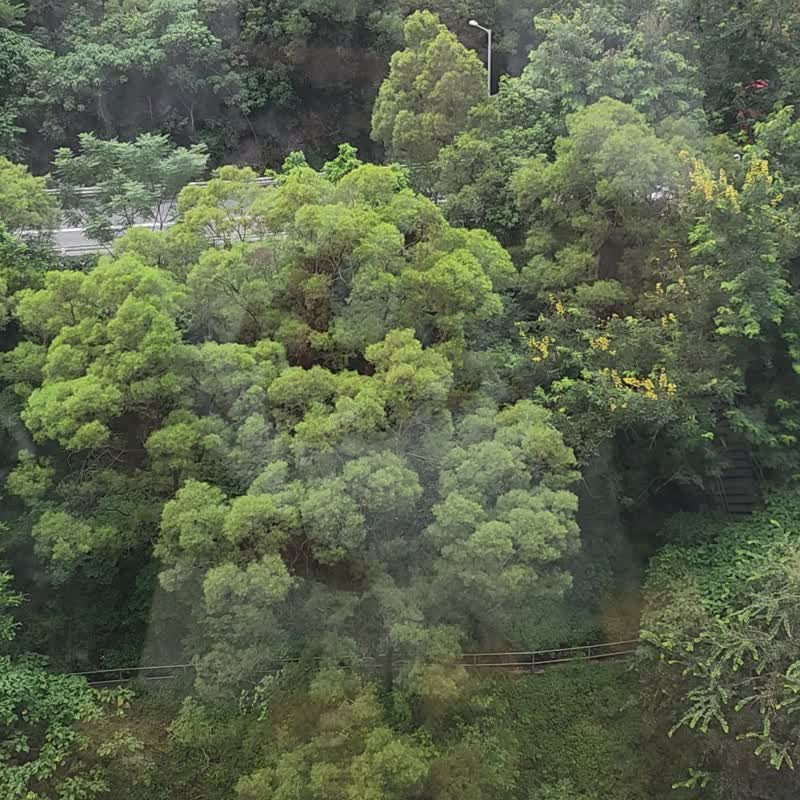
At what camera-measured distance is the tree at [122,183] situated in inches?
362

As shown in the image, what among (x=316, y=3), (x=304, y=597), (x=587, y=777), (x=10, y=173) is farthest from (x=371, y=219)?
(x=316, y=3)

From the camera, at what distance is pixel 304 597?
6117 mm

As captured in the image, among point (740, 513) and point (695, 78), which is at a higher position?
point (695, 78)

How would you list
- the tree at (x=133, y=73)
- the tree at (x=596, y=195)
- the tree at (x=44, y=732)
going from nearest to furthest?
the tree at (x=44, y=732)
the tree at (x=596, y=195)
the tree at (x=133, y=73)

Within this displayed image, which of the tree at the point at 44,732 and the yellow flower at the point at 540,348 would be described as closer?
the tree at the point at 44,732

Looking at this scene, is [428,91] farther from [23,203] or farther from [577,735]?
[577,735]

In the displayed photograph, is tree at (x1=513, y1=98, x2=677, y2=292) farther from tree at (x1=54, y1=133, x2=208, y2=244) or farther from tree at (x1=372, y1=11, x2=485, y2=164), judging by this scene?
tree at (x1=54, y1=133, x2=208, y2=244)

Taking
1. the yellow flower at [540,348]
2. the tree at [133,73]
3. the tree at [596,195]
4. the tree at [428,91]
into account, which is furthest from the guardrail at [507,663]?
the tree at [133,73]

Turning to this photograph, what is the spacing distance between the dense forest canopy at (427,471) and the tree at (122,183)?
89 millimetres

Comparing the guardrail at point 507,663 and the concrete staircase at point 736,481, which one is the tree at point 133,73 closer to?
the guardrail at point 507,663

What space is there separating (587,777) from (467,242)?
463cm

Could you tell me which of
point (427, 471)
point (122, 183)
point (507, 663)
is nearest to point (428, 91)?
point (122, 183)

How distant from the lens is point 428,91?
9625 millimetres

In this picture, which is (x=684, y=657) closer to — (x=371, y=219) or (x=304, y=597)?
(x=304, y=597)
